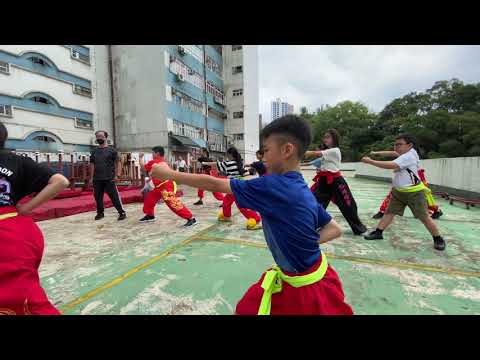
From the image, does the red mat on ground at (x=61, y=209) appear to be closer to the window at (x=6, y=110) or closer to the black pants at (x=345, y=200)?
the black pants at (x=345, y=200)

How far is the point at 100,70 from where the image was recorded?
857 inches

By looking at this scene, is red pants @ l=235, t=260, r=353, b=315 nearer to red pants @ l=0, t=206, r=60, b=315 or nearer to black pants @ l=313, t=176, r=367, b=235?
red pants @ l=0, t=206, r=60, b=315

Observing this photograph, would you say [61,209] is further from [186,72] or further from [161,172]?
[186,72]

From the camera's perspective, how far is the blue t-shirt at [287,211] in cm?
126

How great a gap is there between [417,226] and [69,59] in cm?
2292

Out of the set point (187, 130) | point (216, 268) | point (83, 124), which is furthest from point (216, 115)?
point (216, 268)

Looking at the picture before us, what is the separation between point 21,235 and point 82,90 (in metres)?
22.4

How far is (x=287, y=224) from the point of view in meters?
1.27

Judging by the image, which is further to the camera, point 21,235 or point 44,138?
point 44,138

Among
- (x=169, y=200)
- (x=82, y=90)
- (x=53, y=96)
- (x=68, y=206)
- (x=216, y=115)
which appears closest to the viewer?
(x=169, y=200)

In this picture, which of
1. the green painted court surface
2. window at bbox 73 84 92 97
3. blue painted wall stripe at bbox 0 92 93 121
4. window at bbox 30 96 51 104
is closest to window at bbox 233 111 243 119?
window at bbox 73 84 92 97

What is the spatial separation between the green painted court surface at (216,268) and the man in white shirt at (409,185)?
385 mm

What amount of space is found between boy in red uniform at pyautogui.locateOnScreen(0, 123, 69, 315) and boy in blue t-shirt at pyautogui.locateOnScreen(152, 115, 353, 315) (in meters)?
0.87

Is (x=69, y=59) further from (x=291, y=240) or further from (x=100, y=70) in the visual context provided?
(x=291, y=240)
